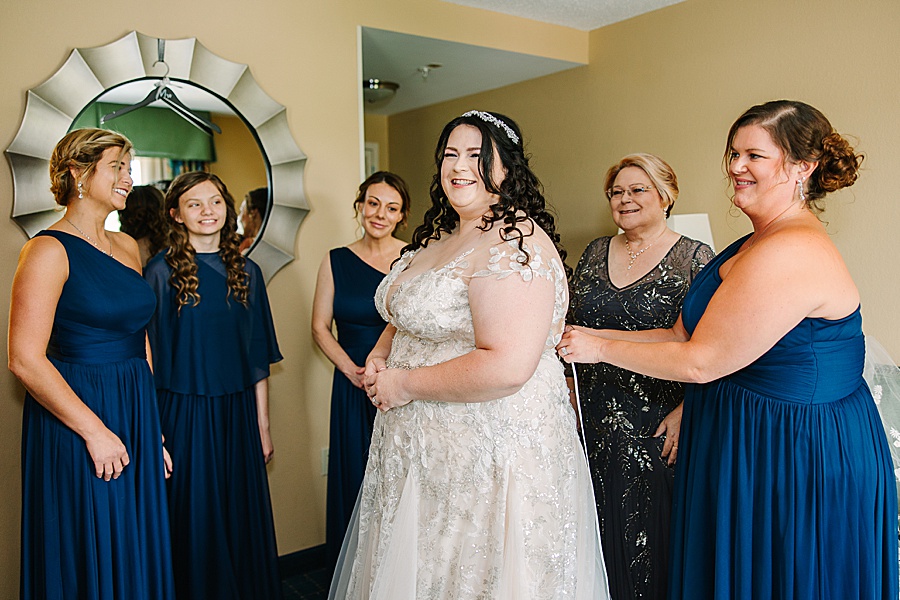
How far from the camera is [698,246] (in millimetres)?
Answer: 2703

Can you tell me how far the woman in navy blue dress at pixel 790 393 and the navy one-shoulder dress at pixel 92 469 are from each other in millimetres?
1580

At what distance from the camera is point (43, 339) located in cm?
217

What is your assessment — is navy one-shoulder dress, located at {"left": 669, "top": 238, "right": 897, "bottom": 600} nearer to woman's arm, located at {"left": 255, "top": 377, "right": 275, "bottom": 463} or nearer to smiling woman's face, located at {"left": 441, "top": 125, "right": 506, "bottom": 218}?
smiling woman's face, located at {"left": 441, "top": 125, "right": 506, "bottom": 218}

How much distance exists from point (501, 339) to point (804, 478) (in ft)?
2.63

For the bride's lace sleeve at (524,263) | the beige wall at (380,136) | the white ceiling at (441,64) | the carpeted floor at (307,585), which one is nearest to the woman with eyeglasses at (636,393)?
the bride's lace sleeve at (524,263)

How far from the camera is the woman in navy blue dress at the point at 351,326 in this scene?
3.08 metres

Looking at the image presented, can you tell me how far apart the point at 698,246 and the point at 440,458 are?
1355 mm

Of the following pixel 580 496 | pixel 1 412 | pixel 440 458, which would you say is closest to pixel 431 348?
pixel 440 458

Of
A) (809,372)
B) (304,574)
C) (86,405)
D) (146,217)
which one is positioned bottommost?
(304,574)

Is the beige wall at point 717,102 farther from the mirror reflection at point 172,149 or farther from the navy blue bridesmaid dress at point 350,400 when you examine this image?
the mirror reflection at point 172,149

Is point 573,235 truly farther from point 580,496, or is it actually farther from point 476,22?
point 580,496

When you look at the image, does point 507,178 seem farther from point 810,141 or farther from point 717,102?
point 717,102

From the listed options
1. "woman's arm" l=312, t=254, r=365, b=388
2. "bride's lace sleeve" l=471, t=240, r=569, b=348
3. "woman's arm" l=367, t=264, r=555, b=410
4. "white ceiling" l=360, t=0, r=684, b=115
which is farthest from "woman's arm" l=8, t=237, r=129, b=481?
"white ceiling" l=360, t=0, r=684, b=115

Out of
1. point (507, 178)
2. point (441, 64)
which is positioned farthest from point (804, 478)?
point (441, 64)
